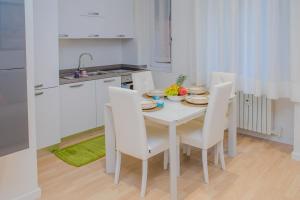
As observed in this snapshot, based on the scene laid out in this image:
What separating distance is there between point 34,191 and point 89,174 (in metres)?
0.64

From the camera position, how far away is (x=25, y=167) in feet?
8.34

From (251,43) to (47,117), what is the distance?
263 cm

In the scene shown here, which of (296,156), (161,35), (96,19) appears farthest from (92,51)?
(296,156)

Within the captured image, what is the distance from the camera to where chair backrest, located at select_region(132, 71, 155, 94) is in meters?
3.76

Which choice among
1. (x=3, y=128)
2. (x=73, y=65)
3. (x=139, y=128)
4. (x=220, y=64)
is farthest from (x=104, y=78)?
(x=3, y=128)

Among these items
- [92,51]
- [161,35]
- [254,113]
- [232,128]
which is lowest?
[232,128]

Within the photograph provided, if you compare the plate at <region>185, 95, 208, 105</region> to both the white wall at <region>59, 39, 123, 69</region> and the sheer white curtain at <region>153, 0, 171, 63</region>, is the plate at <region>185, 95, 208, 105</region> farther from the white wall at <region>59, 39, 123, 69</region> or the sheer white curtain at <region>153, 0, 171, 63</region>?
the white wall at <region>59, 39, 123, 69</region>

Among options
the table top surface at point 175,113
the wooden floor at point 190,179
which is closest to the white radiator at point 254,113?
the wooden floor at point 190,179

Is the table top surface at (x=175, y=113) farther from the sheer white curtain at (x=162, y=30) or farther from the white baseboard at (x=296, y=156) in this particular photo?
the sheer white curtain at (x=162, y=30)

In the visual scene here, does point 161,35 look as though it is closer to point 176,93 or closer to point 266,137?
point 176,93

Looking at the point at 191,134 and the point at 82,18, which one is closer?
the point at 191,134

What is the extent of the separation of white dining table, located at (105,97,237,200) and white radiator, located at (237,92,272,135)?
2.05 feet

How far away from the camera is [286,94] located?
11.7ft

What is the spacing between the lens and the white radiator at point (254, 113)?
3.88 metres
